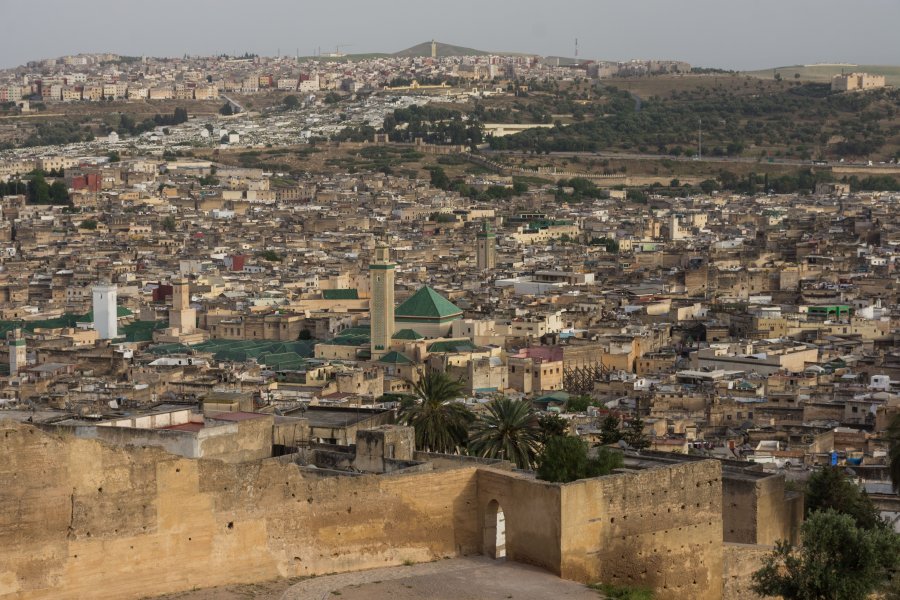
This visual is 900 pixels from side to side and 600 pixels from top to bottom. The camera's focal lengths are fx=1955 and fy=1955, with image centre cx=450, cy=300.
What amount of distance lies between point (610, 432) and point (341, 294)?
25770mm

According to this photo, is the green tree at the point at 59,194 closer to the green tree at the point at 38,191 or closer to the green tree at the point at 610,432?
the green tree at the point at 38,191

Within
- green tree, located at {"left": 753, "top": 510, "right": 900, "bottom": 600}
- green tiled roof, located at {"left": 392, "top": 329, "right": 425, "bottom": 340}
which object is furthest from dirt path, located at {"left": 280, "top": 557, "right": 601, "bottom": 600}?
green tiled roof, located at {"left": 392, "top": 329, "right": 425, "bottom": 340}

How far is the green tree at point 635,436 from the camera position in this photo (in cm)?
2253

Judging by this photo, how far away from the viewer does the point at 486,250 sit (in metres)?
58.8

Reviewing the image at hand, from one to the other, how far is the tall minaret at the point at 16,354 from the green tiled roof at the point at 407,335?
717 centimetres

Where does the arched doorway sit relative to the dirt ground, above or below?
above

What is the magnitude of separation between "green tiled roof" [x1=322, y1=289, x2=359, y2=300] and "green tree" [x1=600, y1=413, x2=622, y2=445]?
72.0 feet

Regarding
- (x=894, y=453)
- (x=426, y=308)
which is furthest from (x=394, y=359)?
(x=894, y=453)

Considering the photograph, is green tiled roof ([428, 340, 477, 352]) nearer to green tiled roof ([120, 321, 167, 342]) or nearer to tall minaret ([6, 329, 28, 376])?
green tiled roof ([120, 321, 167, 342])

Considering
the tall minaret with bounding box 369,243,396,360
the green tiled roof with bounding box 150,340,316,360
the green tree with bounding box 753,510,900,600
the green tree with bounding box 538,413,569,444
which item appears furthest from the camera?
the tall minaret with bounding box 369,243,396,360

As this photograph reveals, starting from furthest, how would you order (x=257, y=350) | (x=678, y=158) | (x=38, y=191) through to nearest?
(x=678, y=158) < (x=38, y=191) < (x=257, y=350)

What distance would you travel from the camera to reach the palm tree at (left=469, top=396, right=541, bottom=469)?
19.3 m

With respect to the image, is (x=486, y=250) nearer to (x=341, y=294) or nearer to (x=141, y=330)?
(x=341, y=294)

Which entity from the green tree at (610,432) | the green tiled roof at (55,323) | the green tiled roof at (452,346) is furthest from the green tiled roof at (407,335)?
the green tree at (610,432)
